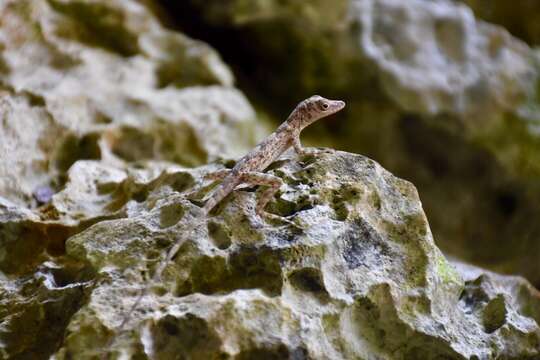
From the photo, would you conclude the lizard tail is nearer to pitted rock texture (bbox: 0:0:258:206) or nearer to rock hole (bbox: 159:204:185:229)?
rock hole (bbox: 159:204:185:229)

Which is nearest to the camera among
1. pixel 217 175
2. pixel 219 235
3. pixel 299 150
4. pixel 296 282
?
pixel 296 282

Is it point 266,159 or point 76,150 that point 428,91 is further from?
point 76,150

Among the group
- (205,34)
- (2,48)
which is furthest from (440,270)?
(205,34)

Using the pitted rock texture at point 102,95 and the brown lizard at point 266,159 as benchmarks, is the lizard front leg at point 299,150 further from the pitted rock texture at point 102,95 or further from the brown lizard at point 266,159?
the pitted rock texture at point 102,95

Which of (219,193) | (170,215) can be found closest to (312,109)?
(219,193)

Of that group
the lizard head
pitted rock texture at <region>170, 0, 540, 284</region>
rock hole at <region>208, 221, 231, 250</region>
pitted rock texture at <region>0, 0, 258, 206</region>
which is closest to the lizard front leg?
the lizard head
